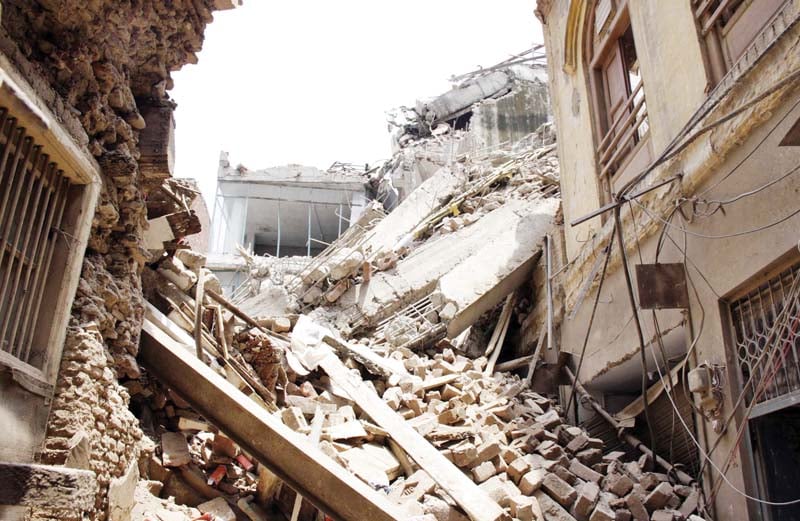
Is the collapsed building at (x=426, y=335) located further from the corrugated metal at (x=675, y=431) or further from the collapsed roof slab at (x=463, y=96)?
the collapsed roof slab at (x=463, y=96)

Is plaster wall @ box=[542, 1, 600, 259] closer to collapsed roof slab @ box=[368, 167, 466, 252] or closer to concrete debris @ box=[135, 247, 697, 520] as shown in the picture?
concrete debris @ box=[135, 247, 697, 520]

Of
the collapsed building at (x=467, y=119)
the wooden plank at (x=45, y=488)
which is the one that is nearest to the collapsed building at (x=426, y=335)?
the wooden plank at (x=45, y=488)

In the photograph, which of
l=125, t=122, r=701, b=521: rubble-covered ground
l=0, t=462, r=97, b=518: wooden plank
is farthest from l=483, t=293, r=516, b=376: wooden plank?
l=0, t=462, r=97, b=518: wooden plank

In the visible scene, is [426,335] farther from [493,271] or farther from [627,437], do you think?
[627,437]

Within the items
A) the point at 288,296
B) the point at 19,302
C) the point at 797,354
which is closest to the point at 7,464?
the point at 19,302

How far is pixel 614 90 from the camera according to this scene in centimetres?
789

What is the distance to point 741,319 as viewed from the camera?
4.91 m

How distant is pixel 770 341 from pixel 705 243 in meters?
1.09

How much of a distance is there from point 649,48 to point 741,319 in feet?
9.63

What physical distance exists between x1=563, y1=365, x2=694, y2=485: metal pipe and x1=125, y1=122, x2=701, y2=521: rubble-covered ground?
110 millimetres

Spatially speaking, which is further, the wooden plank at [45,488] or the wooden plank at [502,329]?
the wooden plank at [502,329]

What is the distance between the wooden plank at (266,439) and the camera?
4.64 meters

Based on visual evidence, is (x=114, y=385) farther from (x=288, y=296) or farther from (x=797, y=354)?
(x=288, y=296)

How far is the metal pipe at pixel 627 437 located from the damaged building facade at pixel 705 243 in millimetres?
113
